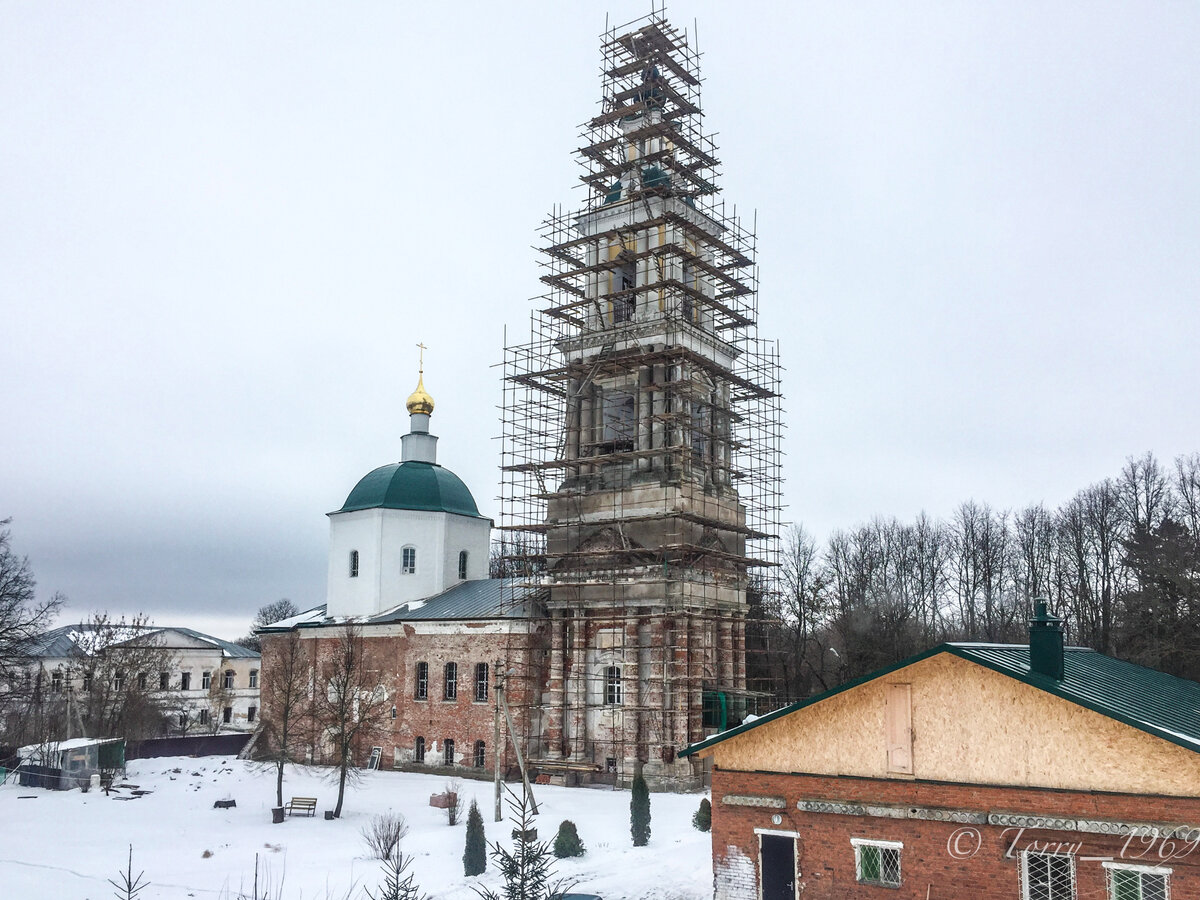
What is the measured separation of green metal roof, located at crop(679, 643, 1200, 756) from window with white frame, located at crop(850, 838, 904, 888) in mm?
2108

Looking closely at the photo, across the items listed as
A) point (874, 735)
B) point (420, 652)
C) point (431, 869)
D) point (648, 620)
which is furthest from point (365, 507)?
point (874, 735)

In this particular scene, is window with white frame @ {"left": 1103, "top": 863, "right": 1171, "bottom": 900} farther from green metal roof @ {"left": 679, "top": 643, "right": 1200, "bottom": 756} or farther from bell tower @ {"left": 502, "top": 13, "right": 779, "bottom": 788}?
bell tower @ {"left": 502, "top": 13, "right": 779, "bottom": 788}

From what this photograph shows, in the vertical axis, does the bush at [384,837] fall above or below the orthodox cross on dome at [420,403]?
below

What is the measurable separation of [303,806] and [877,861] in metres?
18.1

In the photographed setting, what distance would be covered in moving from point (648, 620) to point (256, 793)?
44.4 feet

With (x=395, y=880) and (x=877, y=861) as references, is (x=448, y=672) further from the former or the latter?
(x=877, y=861)

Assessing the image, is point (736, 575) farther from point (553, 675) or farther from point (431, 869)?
point (431, 869)

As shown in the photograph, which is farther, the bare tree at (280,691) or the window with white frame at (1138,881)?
the bare tree at (280,691)

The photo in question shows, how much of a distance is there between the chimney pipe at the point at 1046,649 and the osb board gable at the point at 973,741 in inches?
31.0

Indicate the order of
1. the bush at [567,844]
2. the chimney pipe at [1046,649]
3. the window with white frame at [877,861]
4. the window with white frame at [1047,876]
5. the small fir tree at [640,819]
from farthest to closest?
the small fir tree at [640,819], the bush at [567,844], the window with white frame at [877,861], the chimney pipe at [1046,649], the window with white frame at [1047,876]

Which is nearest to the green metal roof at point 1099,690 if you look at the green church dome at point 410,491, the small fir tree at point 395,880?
the small fir tree at point 395,880

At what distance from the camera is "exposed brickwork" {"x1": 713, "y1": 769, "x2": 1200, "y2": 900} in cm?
1254

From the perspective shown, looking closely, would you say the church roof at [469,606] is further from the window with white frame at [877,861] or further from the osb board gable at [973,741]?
the window with white frame at [877,861]

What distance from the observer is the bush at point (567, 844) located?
20.9 metres
